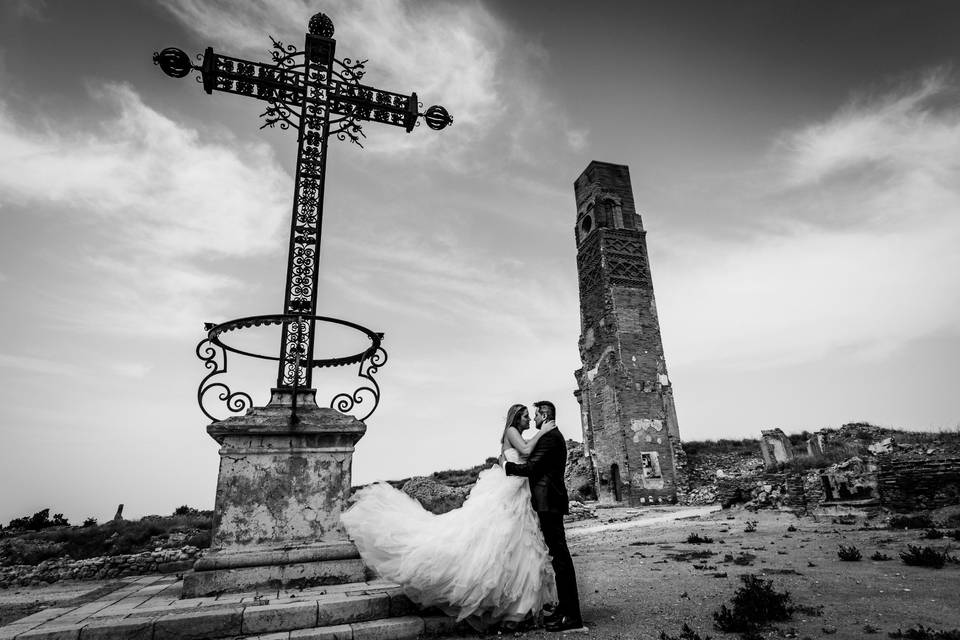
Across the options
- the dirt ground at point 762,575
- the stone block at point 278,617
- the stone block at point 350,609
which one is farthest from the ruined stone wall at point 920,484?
the stone block at point 278,617

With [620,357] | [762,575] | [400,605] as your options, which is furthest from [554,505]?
[620,357]

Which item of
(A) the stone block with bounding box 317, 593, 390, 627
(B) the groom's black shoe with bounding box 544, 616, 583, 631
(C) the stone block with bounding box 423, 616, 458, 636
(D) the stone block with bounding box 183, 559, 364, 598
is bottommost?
(B) the groom's black shoe with bounding box 544, 616, 583, 631

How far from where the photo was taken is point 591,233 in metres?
24.2

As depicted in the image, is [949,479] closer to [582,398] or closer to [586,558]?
[586,558]

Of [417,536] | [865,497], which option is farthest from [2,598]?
[865,497]

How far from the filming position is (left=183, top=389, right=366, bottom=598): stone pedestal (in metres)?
3.73

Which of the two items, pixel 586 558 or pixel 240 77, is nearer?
pixel 240 77

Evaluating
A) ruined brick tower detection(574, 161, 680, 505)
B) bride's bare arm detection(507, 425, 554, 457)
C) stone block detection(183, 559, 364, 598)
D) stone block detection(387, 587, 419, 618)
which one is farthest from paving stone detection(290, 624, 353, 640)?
ruined brick tower detection(574, 161, 680, 505)

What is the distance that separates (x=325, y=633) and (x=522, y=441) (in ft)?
6.48

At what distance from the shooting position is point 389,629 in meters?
3.22

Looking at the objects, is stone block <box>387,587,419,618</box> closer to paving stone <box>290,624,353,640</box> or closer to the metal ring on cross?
paving stone <box>290,624,353,640</box>

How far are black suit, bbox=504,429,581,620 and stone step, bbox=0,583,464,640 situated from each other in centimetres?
91

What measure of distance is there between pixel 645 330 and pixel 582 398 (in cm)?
470

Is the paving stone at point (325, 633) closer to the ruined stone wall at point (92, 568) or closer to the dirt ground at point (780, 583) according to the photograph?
the dirt ground at point (780, 583)
